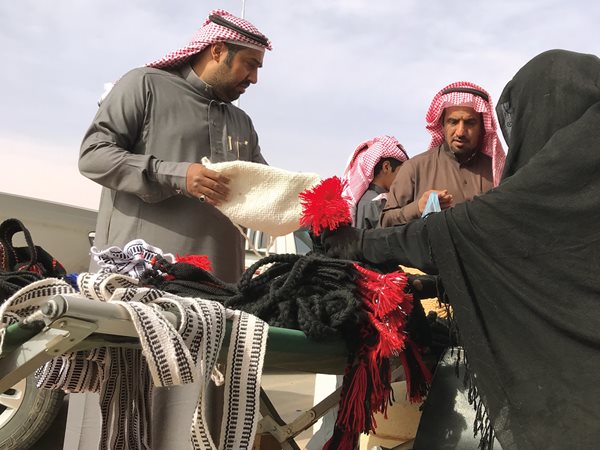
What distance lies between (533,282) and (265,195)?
2.98ft

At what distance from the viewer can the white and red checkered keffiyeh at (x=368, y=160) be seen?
185 inches

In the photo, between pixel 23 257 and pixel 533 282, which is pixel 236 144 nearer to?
pixel 23 257

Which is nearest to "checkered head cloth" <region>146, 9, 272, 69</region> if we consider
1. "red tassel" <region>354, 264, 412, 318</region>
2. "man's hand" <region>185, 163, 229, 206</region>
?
"man's hand" <region>185, 163, 229, 206</region>

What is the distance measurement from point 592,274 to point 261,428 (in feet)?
4.06

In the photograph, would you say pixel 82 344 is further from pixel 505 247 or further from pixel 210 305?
pixel 505 247

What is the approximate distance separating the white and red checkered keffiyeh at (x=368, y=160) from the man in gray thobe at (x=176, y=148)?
137 centimetres

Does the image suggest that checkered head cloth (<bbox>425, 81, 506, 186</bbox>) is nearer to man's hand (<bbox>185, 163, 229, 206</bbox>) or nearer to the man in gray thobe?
the man in gray thobe

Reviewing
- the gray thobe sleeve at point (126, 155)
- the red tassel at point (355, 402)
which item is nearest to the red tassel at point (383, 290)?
the red tassel at point (355, 402)

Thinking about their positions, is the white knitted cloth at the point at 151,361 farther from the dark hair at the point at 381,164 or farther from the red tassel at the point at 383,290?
the dark hair at the point at 381,164

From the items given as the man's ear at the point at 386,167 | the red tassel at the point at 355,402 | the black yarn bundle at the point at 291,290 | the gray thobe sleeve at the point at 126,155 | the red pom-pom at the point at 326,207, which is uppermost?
the man's ear at the point at 386,167

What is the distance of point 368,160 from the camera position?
473 cm

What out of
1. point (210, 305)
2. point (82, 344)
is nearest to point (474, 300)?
point (210, 305)

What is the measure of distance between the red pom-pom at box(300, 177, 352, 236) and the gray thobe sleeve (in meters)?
0.59

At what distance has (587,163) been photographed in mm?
2117
